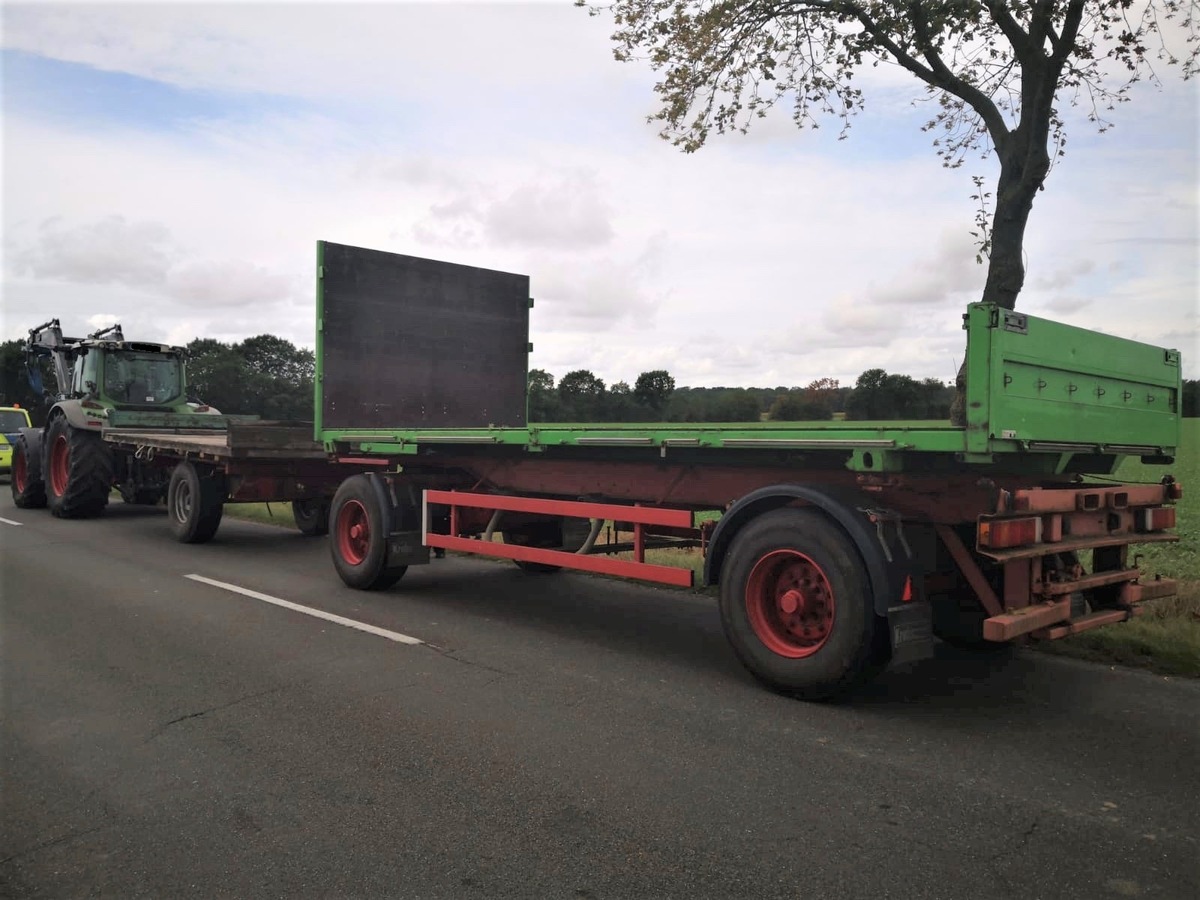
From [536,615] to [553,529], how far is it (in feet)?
2.38

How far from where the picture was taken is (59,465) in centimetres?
1472

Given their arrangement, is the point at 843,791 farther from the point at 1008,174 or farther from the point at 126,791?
the point at 1008,174

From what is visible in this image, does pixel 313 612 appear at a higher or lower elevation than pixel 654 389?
lower

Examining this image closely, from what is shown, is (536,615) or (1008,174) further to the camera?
(1008,174)

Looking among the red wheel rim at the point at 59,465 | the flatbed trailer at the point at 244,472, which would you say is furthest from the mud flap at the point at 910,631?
the red wheel rim at the point at 59,465

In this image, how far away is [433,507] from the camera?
7.92 meters

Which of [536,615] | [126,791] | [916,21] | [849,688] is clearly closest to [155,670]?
[126,791]

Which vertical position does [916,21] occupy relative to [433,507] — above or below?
above

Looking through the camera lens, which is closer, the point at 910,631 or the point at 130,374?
the point at 910,631

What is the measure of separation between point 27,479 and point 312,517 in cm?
680

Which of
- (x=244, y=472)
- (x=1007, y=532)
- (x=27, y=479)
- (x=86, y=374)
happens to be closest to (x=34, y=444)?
(x=27, y=479)

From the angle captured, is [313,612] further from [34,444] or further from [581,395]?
[34,444]

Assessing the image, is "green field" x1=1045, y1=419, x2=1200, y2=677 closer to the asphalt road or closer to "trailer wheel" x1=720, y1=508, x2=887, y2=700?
the asphalt road

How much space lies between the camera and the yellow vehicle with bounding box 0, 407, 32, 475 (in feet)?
68.9
